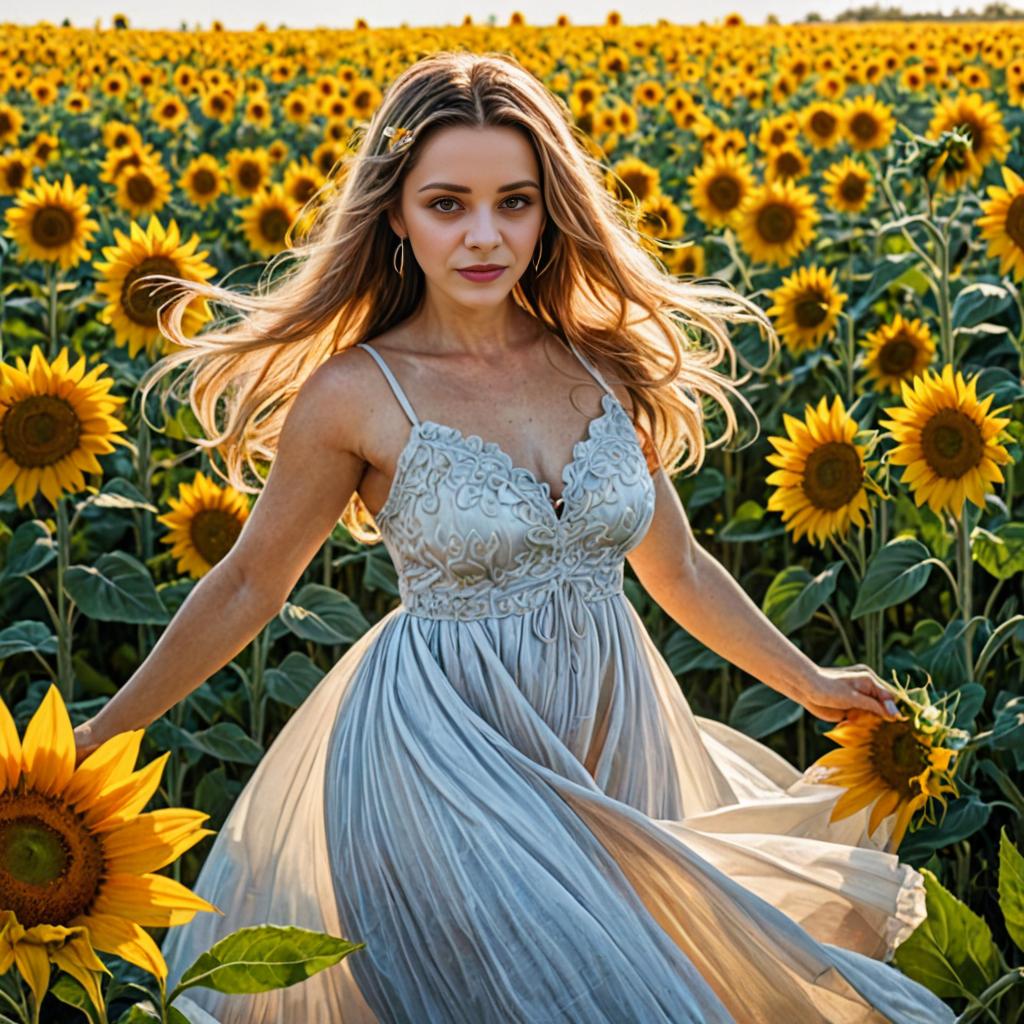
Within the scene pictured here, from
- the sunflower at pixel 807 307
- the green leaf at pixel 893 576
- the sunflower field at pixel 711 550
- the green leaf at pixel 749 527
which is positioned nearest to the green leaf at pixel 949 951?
the sunflower field at pixel 711 550

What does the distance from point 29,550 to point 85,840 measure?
2.33 m

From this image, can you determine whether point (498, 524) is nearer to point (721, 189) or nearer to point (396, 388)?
point (396, 388)

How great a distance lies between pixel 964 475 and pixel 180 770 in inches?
65.9

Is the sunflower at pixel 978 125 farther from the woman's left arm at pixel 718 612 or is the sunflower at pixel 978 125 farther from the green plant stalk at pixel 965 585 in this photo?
the woman's left arm at pixel 718 612

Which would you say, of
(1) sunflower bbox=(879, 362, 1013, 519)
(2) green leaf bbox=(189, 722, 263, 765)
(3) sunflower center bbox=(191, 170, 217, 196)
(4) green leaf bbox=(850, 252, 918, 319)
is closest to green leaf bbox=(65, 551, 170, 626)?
(2) green leaf bbox=(189, 722, 263, 765)

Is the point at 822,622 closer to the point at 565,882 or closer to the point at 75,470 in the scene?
the point at 75,470

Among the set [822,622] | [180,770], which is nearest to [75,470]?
[180,770]

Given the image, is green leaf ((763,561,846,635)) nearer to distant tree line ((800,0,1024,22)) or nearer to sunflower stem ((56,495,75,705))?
sunflower stem ((56,495,75,705))

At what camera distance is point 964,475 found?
11.1 feet

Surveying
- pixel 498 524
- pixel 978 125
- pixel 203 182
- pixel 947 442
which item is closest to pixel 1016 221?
pixel 947 442

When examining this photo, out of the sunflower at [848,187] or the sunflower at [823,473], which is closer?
the sunflower at [823,473]

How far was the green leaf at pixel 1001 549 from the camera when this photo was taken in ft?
11.9

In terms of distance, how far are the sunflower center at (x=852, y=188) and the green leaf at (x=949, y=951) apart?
15.4 ft

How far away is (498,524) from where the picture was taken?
8.52 feet
